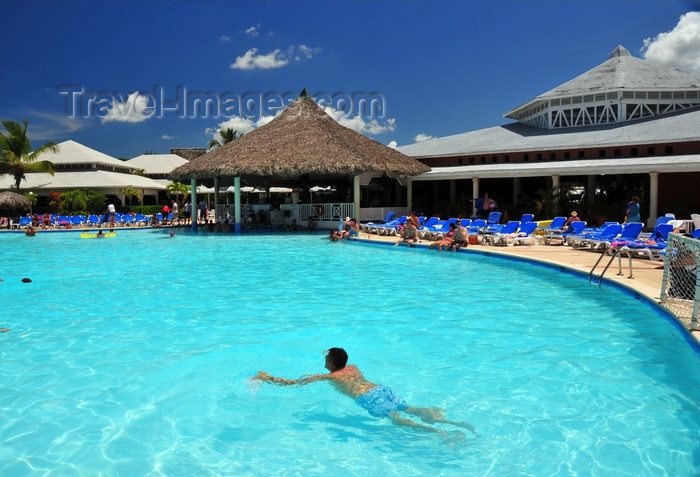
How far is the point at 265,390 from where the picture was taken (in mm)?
5277

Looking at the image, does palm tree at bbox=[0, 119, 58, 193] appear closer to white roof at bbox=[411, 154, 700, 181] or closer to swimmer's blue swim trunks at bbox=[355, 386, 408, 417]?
white roof at bbox=[411, 154, 700, 181]

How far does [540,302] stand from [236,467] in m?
6.20

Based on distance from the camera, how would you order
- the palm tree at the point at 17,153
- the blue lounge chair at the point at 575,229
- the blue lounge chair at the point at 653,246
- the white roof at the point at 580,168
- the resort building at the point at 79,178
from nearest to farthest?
the blue lounge chair at the point at 653,246, the blue lounge chair at the point at 575,229, the white roof at the point at 580,168, the palm tree at the point at 17,153, the resort building at the point at 79,178

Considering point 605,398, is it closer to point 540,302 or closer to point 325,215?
point 540,302

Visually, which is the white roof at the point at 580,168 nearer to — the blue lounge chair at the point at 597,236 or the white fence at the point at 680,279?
the blue lounge chair at the point at 597,236

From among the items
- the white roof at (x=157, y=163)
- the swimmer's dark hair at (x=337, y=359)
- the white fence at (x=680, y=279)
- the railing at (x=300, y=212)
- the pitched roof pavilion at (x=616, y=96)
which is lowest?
the swimmer's dark hair at (x=337, y=359)

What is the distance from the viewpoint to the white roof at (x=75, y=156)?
37094 millimetres

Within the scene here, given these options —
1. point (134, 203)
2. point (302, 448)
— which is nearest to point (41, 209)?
point (134, 203)

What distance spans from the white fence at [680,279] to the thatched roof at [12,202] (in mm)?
31550

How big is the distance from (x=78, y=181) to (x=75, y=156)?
4.27 meters

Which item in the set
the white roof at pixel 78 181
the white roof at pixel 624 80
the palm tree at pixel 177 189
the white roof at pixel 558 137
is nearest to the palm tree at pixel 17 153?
the white roof at pixel 78 181

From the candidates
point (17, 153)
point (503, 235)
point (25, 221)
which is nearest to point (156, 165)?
point (17, 153)

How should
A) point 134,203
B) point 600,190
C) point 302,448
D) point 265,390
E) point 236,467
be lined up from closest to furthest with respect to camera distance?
1. point 236,467
2. point 302,448
3. point 265,390
4. point 600,190
5. point 134,203

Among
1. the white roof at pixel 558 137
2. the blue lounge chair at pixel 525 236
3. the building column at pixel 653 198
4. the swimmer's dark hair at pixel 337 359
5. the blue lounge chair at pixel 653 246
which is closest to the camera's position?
the swimmer's dark hair at pixel 337 359
